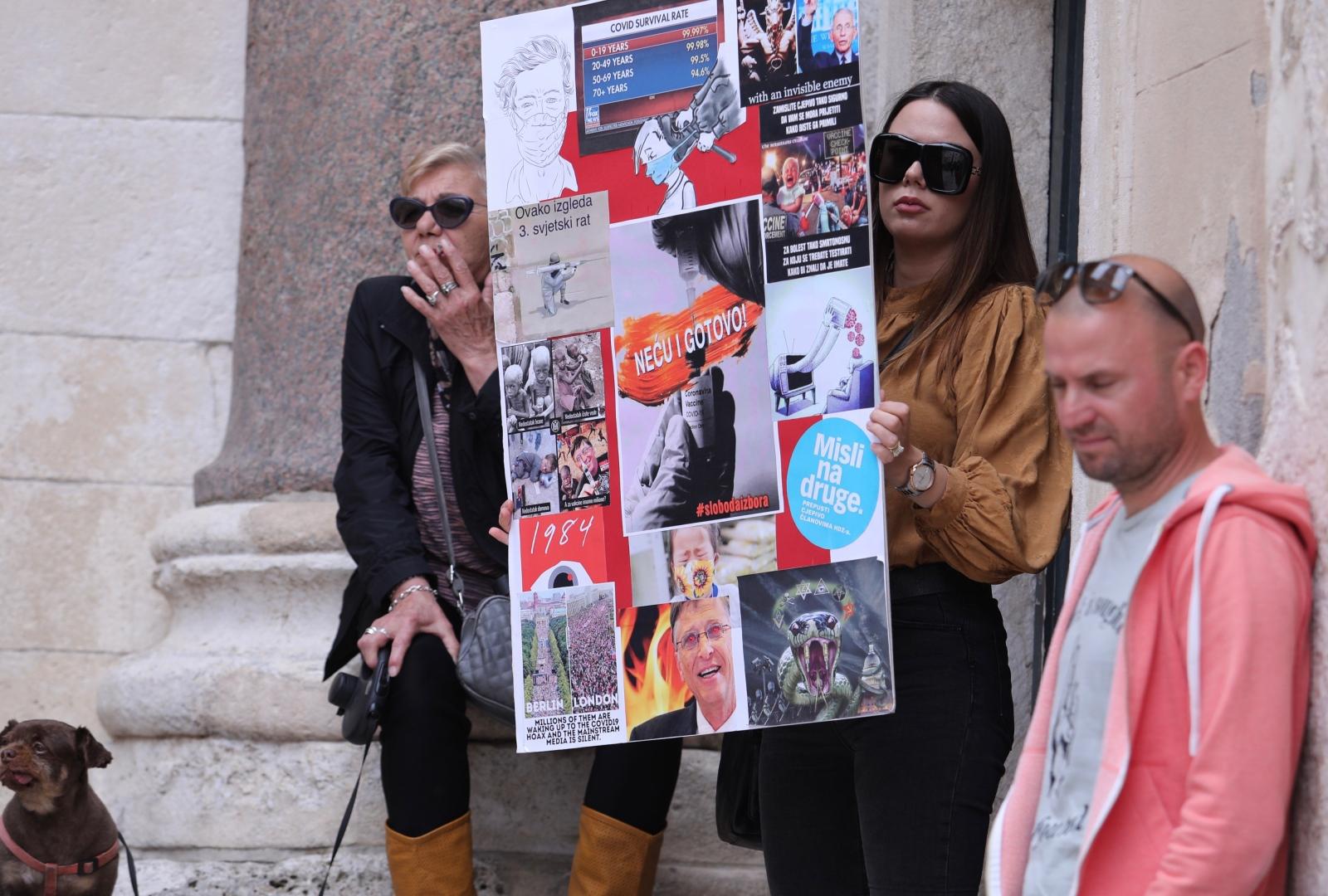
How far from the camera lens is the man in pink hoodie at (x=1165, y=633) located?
1.44 meters

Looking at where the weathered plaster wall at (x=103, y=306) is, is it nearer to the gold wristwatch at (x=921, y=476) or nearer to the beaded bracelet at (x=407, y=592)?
the beaded bracelet at (x=407, y=592)

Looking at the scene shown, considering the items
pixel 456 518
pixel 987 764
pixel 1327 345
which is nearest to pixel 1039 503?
pixel 987 764

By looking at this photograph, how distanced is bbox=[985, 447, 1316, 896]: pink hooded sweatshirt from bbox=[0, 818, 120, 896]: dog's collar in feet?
7.18

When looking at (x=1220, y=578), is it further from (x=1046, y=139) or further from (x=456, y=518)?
(x=1046, y=139)

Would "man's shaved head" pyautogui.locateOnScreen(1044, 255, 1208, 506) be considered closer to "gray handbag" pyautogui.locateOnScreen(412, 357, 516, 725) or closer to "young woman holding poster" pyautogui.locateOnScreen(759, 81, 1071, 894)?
"young woman holding poster" pyautogui.locateOnScreen(759, 81, 1071, 894)

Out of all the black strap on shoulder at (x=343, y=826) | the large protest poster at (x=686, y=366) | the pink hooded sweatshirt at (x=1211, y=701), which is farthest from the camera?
the black strap on shoulder at (x=343, y=826)

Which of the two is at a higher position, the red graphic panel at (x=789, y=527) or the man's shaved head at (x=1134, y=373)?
the man's shaved head at (x=1134, y=373)

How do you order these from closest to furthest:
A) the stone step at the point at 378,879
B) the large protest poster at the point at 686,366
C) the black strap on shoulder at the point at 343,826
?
the large protest poster at the point at 686,366 < the black strap on shoulder at the point at 343,826 < the stone step at the point at 378,879

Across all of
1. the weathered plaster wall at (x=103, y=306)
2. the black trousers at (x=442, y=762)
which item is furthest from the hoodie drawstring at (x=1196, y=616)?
the weathered plaster wall at (x=103, y=306)

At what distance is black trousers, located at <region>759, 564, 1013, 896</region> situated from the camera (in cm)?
219

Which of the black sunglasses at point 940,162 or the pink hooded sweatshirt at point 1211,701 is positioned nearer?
the pink hooded sweatshirt at point 1211,701

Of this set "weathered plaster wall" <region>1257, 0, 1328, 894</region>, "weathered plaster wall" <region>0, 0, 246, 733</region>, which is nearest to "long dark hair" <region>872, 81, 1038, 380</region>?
"weathered plaster wall" <region>1257, 0, 1328, 894</region>

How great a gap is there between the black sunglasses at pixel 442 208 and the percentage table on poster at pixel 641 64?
0.73 meters

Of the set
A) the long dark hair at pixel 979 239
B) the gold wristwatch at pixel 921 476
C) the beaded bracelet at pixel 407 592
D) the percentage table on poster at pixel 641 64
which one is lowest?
the beaded bracelet at pixel 407 592
